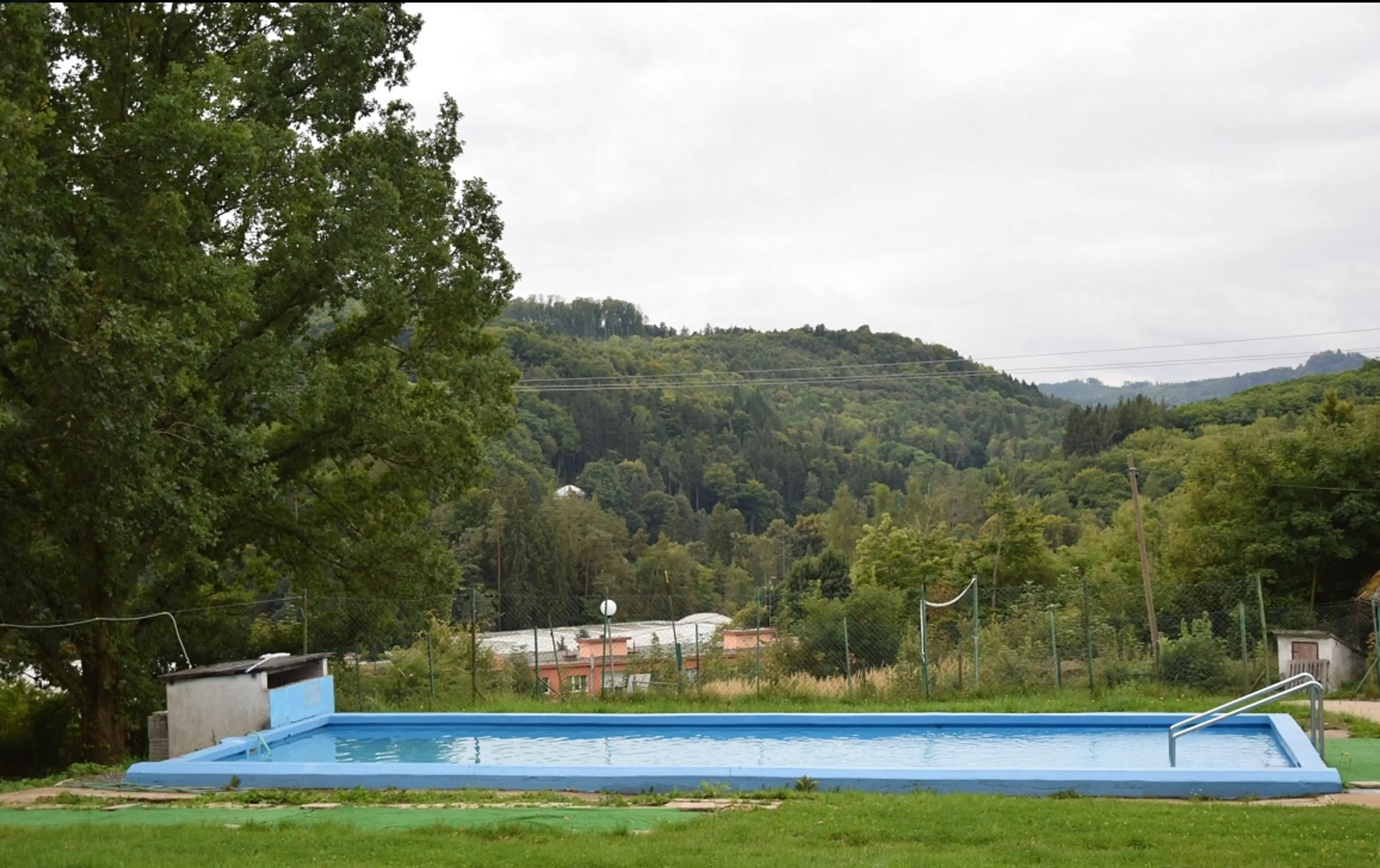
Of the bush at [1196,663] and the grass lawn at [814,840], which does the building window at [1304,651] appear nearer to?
the bush at [1196,663]

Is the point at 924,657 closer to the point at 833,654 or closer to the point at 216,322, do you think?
the point at 833,654

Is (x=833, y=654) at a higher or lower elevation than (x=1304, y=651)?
higher

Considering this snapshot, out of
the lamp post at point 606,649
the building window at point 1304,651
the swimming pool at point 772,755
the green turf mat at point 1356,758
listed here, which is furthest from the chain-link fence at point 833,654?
the green turf mat at point 1356,758

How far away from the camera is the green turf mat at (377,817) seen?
36.9 feet

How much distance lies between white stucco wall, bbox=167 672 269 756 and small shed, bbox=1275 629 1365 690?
1823cm

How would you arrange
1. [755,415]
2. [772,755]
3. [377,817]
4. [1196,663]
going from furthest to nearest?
[755,415] → [1196,663] → [772,755] → [377,817]

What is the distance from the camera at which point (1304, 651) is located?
2480cm

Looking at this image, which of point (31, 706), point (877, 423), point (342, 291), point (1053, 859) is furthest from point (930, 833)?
point (877, 423)

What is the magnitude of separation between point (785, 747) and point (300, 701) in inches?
295

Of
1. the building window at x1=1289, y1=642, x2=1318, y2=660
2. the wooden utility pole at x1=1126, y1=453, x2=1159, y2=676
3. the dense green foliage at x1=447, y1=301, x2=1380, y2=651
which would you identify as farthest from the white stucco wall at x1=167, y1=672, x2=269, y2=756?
the building window at x1=1289, y1=642, x2=1318, y2=660

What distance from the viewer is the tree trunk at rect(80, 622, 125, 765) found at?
20.7 m

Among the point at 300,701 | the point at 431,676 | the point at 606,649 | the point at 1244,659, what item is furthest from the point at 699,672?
the point at 1244,659

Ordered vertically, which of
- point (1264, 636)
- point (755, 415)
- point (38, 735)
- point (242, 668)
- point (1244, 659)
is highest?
point (755, 415)

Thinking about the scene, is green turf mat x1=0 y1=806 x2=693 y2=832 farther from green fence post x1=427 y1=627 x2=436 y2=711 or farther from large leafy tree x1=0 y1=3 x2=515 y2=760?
green fence post x1=427 y1=627 x2=436 y2=711
